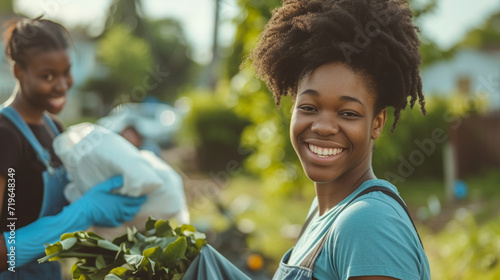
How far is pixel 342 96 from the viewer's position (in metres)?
1.60

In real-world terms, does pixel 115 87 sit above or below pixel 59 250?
above

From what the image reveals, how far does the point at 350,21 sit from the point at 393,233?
2.13ft

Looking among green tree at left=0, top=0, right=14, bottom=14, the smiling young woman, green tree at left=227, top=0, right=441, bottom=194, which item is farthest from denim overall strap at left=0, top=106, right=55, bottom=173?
green tree at left=0, top=0, right=14, bottom=14

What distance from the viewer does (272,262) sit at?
5781 millimetres

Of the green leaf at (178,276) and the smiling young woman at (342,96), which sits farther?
the green leaf at (178,276)

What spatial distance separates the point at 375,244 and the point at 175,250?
752 millimetres

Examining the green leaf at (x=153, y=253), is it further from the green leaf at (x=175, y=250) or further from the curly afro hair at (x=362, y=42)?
the curly afro hair at (x=362, y=42)

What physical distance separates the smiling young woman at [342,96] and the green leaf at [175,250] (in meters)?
0.35

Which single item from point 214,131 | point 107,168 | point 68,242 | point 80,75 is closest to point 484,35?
point 80,75

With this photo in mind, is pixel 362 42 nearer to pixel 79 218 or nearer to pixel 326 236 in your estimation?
pixel 326 236

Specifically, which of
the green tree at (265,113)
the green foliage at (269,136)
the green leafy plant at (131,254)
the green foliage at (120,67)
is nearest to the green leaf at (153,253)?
the green leafy plant at (131,254)

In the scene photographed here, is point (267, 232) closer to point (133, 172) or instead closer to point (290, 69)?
point (133, 172)

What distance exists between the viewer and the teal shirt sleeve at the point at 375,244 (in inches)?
53.8

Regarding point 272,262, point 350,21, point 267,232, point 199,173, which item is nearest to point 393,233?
point 350,21
